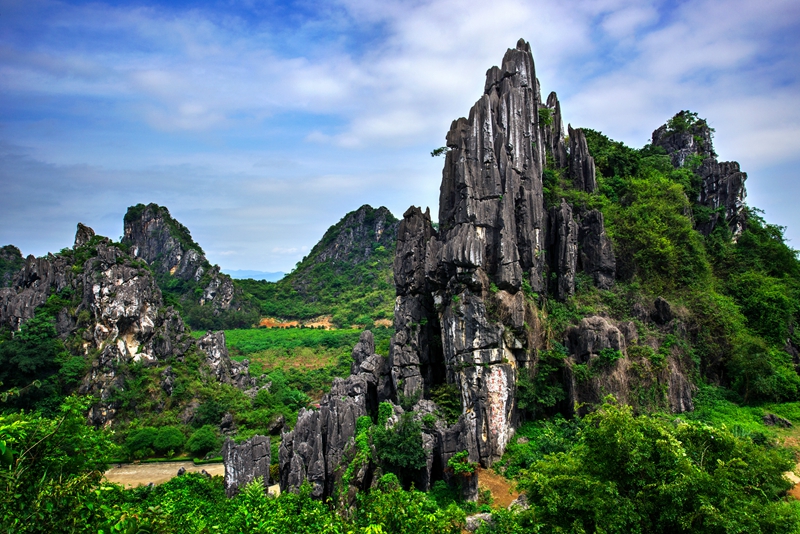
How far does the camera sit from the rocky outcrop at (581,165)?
95.6 ft

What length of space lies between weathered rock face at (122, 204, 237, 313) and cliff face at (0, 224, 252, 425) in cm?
3403

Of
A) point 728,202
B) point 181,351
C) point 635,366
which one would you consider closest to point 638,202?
point 728,202

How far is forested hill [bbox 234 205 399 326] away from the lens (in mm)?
68688

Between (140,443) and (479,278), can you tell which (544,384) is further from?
(140,443)

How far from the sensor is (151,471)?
25.7 metres

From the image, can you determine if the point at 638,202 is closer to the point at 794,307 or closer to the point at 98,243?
the point at 794,307

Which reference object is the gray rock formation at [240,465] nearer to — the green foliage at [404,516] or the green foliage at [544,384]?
the green foliage at [404,516]

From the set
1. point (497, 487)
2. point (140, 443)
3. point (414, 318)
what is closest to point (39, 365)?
point (140, 443)

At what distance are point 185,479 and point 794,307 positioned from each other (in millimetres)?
30500

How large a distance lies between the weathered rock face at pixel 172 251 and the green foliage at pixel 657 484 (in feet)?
218

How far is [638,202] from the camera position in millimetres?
28422

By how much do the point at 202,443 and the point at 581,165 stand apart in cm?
2768

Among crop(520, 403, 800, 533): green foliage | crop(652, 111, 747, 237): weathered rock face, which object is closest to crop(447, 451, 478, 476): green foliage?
crop(520, 403, 800, 533): green foliage

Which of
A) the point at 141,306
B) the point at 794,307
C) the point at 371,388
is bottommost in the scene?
the point at 371,388
